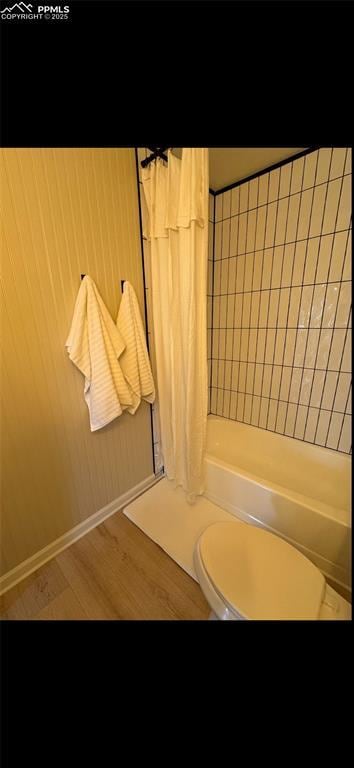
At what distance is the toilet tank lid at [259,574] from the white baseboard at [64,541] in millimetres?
676

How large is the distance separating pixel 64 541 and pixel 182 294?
4.66 ft

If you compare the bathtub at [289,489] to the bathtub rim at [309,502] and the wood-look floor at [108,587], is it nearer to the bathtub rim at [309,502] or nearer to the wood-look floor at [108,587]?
the bathtub rim at [309,502]

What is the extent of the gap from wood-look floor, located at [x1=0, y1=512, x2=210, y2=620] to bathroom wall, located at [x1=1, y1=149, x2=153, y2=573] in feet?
0.45

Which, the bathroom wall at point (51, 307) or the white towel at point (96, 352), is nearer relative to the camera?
the bathroom wall at point (51, 307)

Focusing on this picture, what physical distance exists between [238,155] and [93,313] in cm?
127

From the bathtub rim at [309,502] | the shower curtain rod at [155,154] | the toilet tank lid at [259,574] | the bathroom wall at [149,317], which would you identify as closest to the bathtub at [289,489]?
the bathtub rim at [309,502]

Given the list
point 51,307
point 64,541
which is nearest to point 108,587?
point 64,541

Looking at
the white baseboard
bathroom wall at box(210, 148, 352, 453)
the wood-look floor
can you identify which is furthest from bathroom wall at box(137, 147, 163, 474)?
bathroom wall at box(210, 148, 352, 453)

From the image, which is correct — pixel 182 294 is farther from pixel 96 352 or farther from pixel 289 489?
pixel 289 489

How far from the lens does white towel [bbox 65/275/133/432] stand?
0.99m

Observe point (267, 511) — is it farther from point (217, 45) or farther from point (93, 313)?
point (217, 45)

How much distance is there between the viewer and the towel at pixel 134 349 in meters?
1.17

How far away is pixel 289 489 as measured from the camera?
4.67ft
